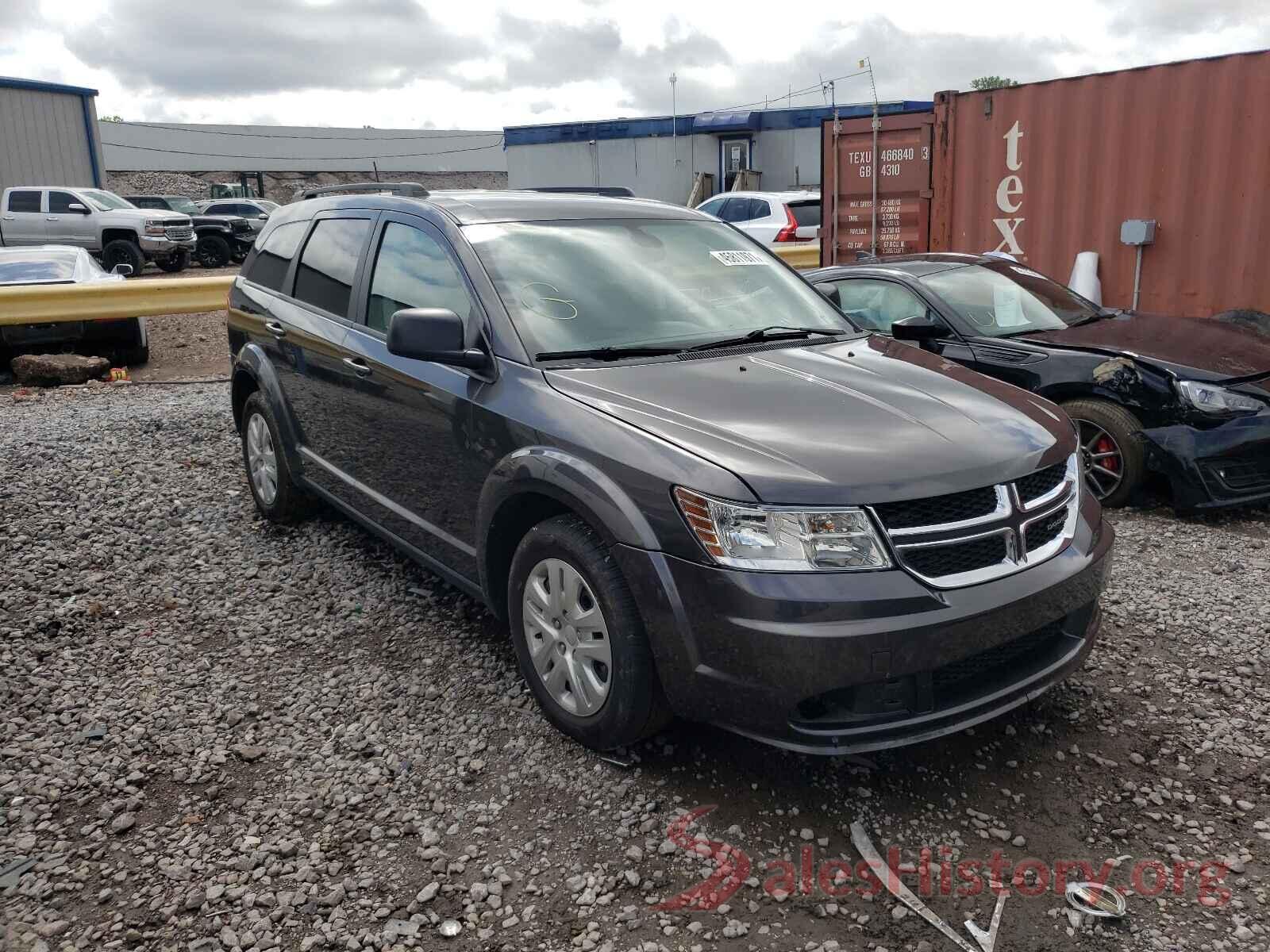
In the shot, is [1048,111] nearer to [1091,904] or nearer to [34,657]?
[1091,904]

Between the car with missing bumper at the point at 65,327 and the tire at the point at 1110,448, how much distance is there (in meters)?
9.20

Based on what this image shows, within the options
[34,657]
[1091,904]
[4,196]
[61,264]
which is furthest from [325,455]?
[4,196]

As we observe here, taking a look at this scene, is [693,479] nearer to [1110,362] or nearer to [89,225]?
[1110,362]

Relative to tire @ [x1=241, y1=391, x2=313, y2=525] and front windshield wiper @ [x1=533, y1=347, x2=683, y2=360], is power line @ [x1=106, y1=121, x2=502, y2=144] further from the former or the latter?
front windshield wiper @ [x1=533, y1=347, x2=683, y2=360]

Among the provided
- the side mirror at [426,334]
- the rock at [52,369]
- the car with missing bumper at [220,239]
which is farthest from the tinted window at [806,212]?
the car with missing bumper at [220,239]

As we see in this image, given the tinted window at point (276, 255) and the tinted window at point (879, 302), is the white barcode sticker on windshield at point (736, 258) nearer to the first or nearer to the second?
the tinted window at point (879, 302)

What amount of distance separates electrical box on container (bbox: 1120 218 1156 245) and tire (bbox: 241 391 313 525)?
22.5 feet

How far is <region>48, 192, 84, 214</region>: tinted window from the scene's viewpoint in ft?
65.3

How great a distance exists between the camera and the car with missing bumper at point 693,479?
8.64ft

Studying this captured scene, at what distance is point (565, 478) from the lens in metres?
2.99

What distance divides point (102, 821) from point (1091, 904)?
2.76m

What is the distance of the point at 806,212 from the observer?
15.5m

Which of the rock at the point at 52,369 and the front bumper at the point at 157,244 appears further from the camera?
the front bumper at the point at 157,244
